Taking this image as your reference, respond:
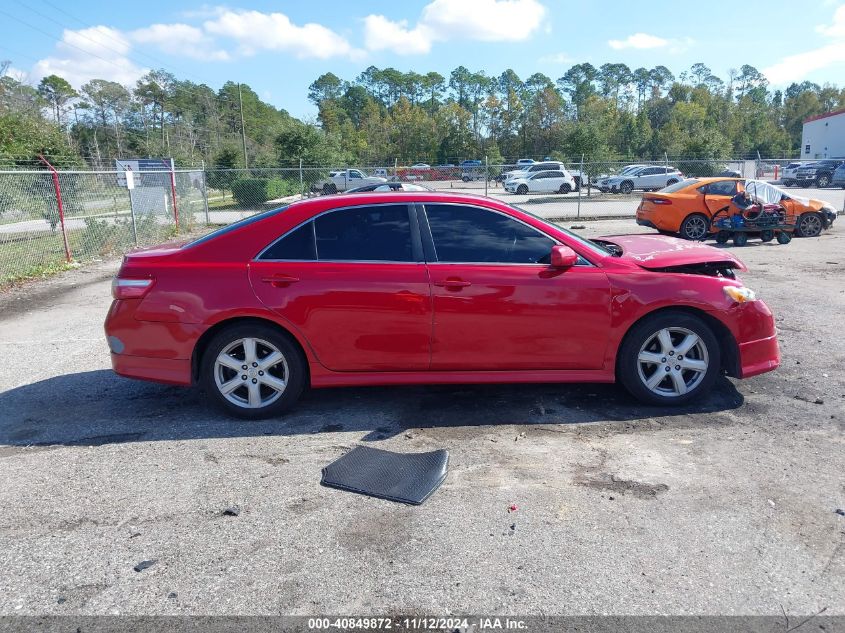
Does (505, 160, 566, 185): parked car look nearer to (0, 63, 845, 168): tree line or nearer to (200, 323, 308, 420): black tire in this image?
(0, 63, 845, 168): tree line

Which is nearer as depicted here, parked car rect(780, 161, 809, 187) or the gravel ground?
the gravel ground

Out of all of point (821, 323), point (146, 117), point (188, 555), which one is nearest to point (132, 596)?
point (188, 555)

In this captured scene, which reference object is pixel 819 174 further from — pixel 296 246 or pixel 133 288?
pixel 133 288

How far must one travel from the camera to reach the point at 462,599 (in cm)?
266

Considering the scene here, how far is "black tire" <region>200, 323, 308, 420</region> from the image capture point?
4496 mm

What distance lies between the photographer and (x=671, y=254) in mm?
4883

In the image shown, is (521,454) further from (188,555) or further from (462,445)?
(188,555)

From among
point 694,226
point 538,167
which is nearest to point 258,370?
point 694,226

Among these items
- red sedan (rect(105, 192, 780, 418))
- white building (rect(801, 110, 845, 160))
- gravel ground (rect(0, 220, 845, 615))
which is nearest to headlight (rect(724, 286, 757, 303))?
red sedan (rect(105, 192, 780, 418))

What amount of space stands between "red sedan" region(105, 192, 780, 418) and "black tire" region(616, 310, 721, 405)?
0.04 ft

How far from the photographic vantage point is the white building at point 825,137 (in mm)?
60094

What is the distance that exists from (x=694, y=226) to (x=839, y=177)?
30140mm

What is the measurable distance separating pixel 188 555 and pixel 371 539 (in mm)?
885

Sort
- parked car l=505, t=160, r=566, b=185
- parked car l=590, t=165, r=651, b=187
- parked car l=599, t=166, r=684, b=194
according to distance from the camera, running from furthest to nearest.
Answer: parked car l=505, t=160, r=566, b=185 → parked car l=590, t=165, r=651, b=187 → parked car l=599, t=166, r=684, b=194
